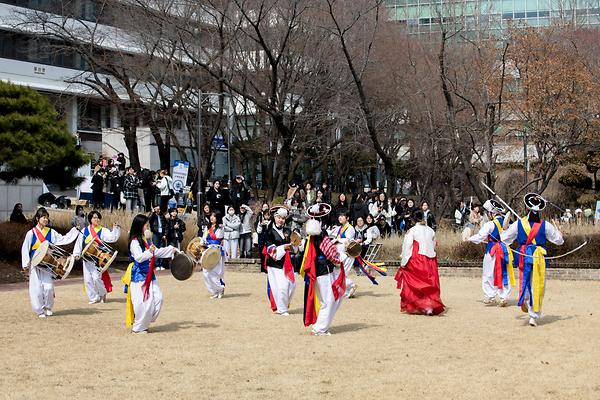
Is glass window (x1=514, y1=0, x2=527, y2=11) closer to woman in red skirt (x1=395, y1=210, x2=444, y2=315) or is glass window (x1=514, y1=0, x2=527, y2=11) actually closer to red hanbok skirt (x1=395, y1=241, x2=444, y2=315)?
woman in red skirt (x1=395, y1=210, x2=444, y2=315)

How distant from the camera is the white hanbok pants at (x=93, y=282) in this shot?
A: 55.1ft

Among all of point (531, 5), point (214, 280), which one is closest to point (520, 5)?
point (531, 5)

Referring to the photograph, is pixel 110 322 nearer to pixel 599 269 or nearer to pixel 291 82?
pixel 599 269

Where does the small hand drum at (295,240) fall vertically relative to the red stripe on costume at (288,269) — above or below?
above

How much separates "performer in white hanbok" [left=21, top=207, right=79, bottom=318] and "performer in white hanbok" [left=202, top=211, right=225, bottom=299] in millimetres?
3263

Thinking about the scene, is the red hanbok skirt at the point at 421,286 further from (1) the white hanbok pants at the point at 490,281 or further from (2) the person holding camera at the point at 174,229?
(2) the person holding camera at the point at 174,229

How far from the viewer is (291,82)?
3466 centimetres

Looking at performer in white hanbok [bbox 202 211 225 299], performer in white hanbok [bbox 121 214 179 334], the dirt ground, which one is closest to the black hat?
the dirt ground

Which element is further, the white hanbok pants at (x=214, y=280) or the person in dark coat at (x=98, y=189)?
the person in dark coat at (x=98, y=189)

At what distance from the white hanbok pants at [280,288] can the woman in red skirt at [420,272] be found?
179cm

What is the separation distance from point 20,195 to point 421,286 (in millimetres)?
18812

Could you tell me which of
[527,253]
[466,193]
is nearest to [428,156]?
[466,193]

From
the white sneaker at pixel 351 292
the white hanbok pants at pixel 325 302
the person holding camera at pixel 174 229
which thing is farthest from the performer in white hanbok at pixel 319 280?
the person holding camera at pixel 174 229

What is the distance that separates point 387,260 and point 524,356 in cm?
1326
